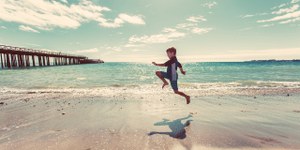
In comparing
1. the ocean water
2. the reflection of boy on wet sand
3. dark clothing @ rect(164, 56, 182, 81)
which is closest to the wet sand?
the reflection of boy on wet sand

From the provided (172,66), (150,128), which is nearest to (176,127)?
(150,128)

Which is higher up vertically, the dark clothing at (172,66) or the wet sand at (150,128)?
the dark clothing at (172,66)

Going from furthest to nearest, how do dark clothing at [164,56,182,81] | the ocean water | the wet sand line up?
the ocean water
dark clothing at [164,56,182,81]
the wet sand

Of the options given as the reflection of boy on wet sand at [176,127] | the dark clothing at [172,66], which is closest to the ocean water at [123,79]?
the dark clothing at [172,66]

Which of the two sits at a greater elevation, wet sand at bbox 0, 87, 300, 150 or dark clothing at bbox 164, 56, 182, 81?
dark clothing at bbox 164, 56, 182, 81

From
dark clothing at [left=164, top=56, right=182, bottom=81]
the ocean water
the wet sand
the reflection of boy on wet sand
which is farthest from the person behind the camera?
the ocean water

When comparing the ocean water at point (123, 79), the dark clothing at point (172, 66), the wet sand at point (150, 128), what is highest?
the dark clothing at point (172, 66)

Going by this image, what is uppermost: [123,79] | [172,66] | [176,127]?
[172,66]

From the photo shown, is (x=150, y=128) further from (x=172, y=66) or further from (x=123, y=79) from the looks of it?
(x=123, y=79)

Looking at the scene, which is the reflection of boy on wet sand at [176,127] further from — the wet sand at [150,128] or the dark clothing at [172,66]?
the dark clothing at [172,66]

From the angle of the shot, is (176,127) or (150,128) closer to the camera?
(150,128)

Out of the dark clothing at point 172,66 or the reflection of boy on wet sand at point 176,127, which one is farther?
the dark clothing at point 172,66

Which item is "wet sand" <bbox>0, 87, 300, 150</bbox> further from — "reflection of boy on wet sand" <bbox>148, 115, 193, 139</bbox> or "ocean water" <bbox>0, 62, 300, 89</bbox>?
"ocean water" <bbox>0, 62, 300, 89</bbox>

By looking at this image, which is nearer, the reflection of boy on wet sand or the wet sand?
the wet sand
